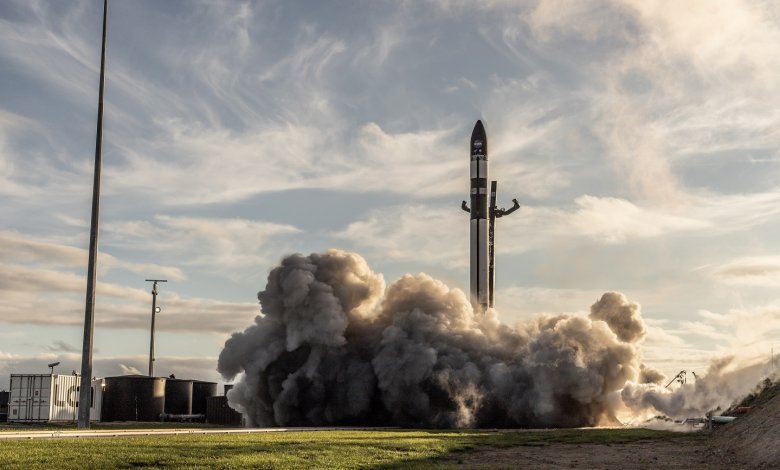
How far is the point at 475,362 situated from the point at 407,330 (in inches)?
225

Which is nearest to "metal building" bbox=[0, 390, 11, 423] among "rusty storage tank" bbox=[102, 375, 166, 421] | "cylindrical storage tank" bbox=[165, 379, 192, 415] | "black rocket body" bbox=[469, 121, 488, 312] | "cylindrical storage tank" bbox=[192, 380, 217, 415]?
"rusty storage tank" bbox=[102, 375, 166, 421]

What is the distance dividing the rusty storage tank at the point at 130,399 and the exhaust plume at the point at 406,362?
1008 centimetres

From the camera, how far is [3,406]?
251 feet

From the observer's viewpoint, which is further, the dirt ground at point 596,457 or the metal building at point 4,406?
the metal building at point 4,406

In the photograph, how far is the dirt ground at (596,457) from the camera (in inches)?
1303

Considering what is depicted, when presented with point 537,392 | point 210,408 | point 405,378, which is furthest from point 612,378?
point 210,408

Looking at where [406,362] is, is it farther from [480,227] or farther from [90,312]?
[90,312]

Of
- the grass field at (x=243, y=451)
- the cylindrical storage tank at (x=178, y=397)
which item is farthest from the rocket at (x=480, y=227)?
the grass field at (x=243, y=451)

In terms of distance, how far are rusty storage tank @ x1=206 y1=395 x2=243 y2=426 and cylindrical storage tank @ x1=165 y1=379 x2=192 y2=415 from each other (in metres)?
2.36

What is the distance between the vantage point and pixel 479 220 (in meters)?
76.1

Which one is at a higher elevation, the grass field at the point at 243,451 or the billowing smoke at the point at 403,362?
the billowing smoke at the point at 403,362

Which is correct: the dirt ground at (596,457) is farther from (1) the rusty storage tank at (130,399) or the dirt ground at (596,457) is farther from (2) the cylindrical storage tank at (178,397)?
(2) the cylindrical storage tank at (178,397)

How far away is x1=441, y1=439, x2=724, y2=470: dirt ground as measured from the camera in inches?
1303

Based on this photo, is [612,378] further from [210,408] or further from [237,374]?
[210,408]
